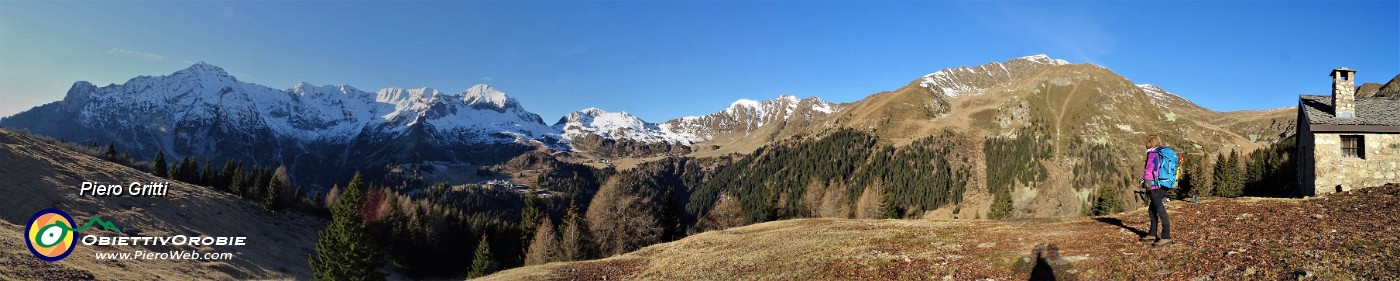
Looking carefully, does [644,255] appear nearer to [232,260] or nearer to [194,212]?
[232,260]

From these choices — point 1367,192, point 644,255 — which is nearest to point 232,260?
point 644,255

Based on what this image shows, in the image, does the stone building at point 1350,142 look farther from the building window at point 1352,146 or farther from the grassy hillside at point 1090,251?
the grassy hillside at point 1090,251

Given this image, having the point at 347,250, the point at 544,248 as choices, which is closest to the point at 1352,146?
the point at 347,250

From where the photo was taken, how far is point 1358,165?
2897 cm

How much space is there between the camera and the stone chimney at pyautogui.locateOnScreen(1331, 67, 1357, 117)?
29.7 metres

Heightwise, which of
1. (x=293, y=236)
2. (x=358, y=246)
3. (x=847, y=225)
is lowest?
(x=293, y=236)

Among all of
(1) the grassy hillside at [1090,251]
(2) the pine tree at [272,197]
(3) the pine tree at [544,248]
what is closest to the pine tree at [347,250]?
(3) the pine tree at [544,248]

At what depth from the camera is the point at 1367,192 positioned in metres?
26.6

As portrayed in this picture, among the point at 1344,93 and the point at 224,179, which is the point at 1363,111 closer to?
the point at 1344,93

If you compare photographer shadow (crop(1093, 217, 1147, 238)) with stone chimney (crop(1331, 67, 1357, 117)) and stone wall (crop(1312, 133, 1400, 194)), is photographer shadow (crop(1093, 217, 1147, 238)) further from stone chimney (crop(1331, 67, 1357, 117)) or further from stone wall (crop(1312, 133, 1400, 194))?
stone chimney (crop(1331, 67, 1357, 117))

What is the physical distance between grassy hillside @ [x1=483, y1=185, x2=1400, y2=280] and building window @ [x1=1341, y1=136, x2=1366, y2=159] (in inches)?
119

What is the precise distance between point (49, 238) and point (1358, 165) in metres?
78.1

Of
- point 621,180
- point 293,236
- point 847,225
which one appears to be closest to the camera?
point 847,225

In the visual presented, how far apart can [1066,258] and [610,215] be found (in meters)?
71.4
